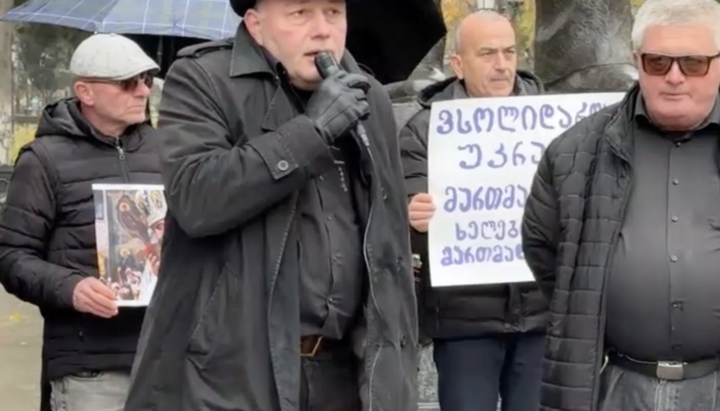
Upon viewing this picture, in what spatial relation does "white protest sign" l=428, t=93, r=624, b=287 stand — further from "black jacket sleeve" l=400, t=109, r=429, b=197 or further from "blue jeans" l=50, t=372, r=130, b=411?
"blue jeans" l=50, t=372, r=130, b=411

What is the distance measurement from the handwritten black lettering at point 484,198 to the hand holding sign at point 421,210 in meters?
0.07

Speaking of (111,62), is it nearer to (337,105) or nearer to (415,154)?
(415,154)

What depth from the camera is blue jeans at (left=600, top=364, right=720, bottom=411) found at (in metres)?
3.37

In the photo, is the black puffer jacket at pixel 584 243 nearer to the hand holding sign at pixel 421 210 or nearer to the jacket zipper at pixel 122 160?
the hand holding sign at pixel 421 210

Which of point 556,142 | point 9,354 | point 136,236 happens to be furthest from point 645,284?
point 9,354

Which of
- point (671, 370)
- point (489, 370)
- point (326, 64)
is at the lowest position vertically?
point (489, 370)

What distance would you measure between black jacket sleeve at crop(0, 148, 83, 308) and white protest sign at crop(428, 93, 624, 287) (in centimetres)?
124

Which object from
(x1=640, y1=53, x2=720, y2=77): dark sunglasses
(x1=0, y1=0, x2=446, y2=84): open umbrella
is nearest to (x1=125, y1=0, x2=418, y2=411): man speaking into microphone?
(x1=640, y1=53, x2=720, y2=77): dark sunglasses

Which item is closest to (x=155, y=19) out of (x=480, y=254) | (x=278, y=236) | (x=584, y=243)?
(x=480, y=254)

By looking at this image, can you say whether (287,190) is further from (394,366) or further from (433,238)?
(433,238)

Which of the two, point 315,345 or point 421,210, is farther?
point 421,210

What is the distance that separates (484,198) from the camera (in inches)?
190

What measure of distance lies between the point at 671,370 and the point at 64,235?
2.07 m

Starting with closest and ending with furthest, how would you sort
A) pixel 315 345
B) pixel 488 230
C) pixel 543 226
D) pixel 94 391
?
1. pixel 315 345
2. pixel 543 226
3. pixel 94 391
4. pixel 488 230
